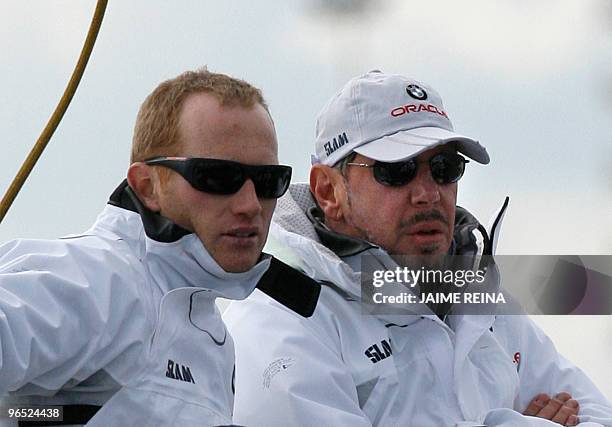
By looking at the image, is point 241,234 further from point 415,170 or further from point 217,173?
point 415,170

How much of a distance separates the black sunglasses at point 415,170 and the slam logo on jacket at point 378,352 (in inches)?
24.2

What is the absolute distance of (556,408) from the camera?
4.86 m

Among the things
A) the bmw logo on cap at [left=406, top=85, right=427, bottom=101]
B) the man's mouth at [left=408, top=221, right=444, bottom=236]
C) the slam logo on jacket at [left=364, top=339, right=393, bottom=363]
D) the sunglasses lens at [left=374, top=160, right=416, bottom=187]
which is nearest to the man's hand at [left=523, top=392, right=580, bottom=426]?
the slam logo on jacket at [left=364, top=339, right=393, bottom=363]

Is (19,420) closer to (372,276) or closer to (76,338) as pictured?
(76,338)

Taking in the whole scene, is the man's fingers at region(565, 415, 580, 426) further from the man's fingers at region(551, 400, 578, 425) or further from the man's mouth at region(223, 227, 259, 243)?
the man's mouth at region(223, 227, 259, 243)

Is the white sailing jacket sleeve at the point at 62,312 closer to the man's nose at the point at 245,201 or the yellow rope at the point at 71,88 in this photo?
the yellow rope at the point at 71,88

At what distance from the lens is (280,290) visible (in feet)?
13.5

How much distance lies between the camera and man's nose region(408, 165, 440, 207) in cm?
475

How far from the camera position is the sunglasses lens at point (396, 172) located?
4783 mm

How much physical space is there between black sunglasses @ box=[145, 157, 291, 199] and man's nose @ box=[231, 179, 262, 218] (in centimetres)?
1

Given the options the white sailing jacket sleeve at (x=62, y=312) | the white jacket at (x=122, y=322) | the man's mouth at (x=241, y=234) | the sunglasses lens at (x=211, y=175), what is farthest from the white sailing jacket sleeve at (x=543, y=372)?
the white sailing jacket sleeve at (x=62, y=312)

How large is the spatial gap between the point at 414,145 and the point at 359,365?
86 cm

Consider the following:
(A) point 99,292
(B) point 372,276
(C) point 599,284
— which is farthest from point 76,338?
(C) point 599,284

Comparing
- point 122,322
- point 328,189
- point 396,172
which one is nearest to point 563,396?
point 396,172
